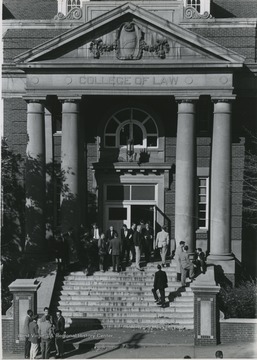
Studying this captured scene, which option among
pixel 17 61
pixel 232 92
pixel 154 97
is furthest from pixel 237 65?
pixel 17 61

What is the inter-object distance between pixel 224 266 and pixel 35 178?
830cm

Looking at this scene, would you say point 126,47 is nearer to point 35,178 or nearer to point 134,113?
point 134,113

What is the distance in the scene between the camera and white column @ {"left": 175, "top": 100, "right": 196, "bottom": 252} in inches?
1121

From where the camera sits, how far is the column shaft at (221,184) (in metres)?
28.5

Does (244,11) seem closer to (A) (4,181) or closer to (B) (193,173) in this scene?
(B) (193,173)

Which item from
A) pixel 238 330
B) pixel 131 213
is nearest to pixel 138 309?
pixel 238 330

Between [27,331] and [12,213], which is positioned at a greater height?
[12,213]

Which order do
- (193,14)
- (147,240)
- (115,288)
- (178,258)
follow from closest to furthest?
(115,288)
(178,258)
(147,240)
(193,14)

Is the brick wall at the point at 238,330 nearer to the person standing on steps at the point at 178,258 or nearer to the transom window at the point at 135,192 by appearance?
the person standing on steps at the point at 178,258

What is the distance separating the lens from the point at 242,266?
101 ft

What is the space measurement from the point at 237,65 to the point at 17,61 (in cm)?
870

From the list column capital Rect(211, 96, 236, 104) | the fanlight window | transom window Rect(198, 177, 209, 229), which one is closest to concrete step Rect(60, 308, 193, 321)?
transom window Rect(198, 177, 209, 229)

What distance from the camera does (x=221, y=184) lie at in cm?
2850

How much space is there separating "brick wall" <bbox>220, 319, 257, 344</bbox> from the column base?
16.8 feet
